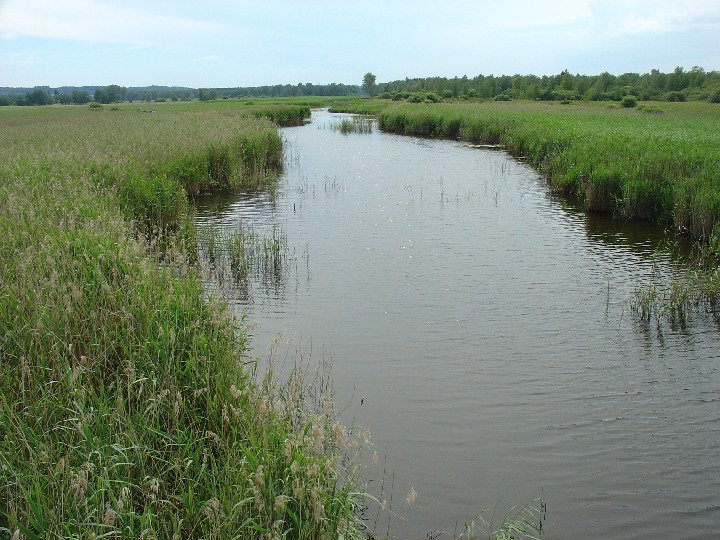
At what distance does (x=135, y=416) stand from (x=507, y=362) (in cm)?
520

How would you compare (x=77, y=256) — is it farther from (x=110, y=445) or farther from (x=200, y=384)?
(x=110, y=445)

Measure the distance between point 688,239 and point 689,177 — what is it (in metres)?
2.23

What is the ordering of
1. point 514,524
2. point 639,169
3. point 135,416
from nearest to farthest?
point 135,416 → point 514,524 → point 639,169

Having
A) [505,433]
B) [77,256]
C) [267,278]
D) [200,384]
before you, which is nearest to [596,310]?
[505,433]

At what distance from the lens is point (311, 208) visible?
1855 centimetres

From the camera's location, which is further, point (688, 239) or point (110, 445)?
point (688, 239)

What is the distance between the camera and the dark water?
5.50 m

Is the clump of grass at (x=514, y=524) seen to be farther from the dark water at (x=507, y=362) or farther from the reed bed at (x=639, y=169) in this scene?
the reed bed at (x=639, y=169)

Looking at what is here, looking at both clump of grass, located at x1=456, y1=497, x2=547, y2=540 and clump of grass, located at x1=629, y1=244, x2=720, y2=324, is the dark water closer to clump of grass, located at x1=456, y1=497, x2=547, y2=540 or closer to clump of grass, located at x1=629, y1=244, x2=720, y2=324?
clump of grass, located at x1=456, y1=497, x2=547, y2=540

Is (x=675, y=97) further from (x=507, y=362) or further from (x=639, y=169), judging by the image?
(x=507, y=362)

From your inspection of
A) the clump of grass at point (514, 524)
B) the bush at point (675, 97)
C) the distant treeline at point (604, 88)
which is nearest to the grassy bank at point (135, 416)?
the clump of grass at point (514, 524)

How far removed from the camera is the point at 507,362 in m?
8.20

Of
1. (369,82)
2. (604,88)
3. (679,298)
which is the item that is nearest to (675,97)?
(604,88)

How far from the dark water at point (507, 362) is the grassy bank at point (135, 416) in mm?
1092
